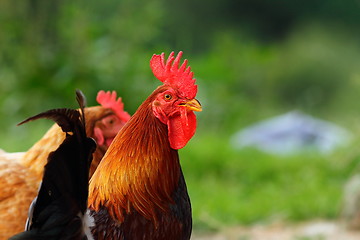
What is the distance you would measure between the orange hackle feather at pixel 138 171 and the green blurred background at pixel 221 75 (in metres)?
2.49

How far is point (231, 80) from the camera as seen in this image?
9.59 metres

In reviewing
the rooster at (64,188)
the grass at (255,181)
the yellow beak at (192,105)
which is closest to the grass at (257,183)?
the grass at (255,181)

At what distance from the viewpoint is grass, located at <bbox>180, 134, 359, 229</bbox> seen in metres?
5.38

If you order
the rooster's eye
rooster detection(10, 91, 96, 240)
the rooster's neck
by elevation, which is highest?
the rooster's eye

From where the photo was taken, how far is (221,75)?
31.2 ft

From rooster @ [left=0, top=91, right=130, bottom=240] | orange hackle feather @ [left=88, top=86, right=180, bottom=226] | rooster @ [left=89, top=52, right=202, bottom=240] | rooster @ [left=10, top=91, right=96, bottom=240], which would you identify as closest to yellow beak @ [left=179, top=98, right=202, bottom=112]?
rooster @ [left=89, top=52, right=202, bottom=240]

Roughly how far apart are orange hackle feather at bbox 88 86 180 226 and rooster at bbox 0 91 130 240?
487 millimetres

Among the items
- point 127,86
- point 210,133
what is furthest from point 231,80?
point 127,86

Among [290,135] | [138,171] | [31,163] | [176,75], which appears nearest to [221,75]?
[290,135]

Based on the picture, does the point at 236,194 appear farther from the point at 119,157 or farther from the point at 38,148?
the point at 119,157

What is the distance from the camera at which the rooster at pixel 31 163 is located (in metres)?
2.84

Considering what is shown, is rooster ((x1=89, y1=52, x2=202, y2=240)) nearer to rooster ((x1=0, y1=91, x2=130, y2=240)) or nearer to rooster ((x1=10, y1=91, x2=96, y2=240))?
rooster ((x1=10, y1=91, x2=96, y2=240))

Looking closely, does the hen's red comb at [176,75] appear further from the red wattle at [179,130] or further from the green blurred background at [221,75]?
the green blurred background at [221,75]

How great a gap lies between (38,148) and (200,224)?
2.15 metres
